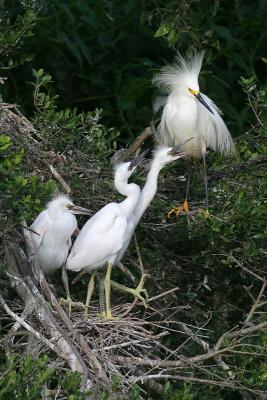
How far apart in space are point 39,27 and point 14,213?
2.51 metres

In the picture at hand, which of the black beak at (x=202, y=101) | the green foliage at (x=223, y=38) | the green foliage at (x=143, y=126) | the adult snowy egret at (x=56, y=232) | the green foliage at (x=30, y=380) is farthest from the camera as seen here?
the black beak at (x=202, y=101)

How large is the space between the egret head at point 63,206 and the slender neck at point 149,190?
249 millimetres

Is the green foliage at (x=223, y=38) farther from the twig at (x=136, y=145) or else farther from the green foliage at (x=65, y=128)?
the green foliage at (x=65, y=128)

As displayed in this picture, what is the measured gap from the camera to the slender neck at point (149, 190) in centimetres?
588

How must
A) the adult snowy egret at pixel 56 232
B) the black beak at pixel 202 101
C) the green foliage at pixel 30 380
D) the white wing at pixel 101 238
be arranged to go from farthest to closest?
the black beak at pixel 202 101 < the adult snowy egret at pixel 56 232 < the white wing at pixel 101 238 < the green foliage at pixel 30 380

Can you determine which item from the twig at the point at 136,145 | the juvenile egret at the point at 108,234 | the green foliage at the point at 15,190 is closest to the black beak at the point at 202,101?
the twig at the point at 136,145

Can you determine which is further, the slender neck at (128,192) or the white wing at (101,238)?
the slender neck at (128,192)

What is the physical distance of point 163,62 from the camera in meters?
7.99

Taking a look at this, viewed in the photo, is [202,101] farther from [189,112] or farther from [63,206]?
[63,206]

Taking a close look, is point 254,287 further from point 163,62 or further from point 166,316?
point 163,62

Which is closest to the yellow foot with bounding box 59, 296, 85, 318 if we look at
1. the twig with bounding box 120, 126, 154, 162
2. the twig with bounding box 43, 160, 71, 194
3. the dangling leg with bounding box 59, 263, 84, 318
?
the dangling leg with bounding box 59, 263, 84, 318

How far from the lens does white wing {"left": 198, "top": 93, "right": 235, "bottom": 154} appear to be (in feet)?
22.8

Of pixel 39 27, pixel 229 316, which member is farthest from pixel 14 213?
pixel 39 27

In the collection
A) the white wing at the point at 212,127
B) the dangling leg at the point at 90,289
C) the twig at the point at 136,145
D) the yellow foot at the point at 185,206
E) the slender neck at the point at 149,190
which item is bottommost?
the white wing at the point at 212,127
